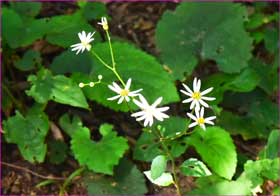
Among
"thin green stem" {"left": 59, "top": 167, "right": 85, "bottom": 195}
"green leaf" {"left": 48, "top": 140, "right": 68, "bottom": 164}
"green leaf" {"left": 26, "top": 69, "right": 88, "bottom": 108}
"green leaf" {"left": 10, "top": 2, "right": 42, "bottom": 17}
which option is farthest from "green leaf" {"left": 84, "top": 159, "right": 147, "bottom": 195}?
"green leaf" {"left": 10, "top": 2, "right": 42, "bottom": 17}

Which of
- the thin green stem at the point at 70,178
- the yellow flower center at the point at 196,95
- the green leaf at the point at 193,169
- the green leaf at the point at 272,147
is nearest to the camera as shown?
the yellow flower center at the point at 196,95

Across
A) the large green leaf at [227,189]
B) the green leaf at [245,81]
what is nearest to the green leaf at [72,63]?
the green leaf at [245,81]

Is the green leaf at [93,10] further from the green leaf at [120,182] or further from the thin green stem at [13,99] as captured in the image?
the green leaf at [120,182]

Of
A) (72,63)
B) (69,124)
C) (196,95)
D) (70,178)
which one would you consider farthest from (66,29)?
(196,95)

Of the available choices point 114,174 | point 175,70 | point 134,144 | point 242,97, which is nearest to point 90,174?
point 114,174

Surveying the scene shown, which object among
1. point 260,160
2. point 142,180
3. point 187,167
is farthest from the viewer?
point 142,180

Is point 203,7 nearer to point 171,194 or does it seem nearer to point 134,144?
point 134,144

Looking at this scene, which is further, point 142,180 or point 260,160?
point 142,180

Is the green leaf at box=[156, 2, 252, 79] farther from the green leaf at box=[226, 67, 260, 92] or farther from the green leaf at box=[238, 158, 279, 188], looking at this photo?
the green leaf at box=[238, 158, 279, 188]
